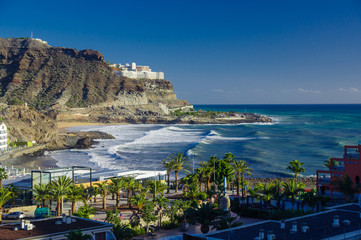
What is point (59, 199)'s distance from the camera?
29391mm

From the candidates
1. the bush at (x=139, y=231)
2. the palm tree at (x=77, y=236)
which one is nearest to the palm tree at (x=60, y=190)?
the bush at (x=139, y=231)

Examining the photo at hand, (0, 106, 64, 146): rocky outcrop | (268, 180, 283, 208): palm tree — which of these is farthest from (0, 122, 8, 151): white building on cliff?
(268, 180, 283, 208): palm tree

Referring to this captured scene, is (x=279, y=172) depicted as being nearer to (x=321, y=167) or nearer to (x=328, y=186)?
(x=321, y=167)

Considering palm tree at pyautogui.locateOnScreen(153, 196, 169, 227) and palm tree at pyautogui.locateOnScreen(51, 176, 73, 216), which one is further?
palm tree at pyautogui.locateOnScreen(51, 176, 73, 216)

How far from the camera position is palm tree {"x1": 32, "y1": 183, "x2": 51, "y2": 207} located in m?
30.8

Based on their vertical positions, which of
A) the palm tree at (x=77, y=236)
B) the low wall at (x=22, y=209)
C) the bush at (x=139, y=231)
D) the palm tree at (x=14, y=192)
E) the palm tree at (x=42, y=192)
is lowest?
the low wall at (x=22, y=209)

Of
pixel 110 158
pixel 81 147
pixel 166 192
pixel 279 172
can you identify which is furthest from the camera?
pixel 81 147

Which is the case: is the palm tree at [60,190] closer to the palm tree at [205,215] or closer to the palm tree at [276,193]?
the palm tree at [205,215]

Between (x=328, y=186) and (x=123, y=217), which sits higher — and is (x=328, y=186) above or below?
above

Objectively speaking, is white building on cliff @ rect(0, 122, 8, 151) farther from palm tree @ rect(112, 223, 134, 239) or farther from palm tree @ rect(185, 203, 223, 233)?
palm tree @ rect(185, 203, 223, 233)

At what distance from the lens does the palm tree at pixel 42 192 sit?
101 feet

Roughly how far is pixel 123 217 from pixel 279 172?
3180 cm

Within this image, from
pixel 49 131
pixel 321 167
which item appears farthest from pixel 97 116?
pixel 321 167

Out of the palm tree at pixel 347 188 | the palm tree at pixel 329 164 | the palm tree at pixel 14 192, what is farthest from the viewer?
the palm tree at pixel 14 192
